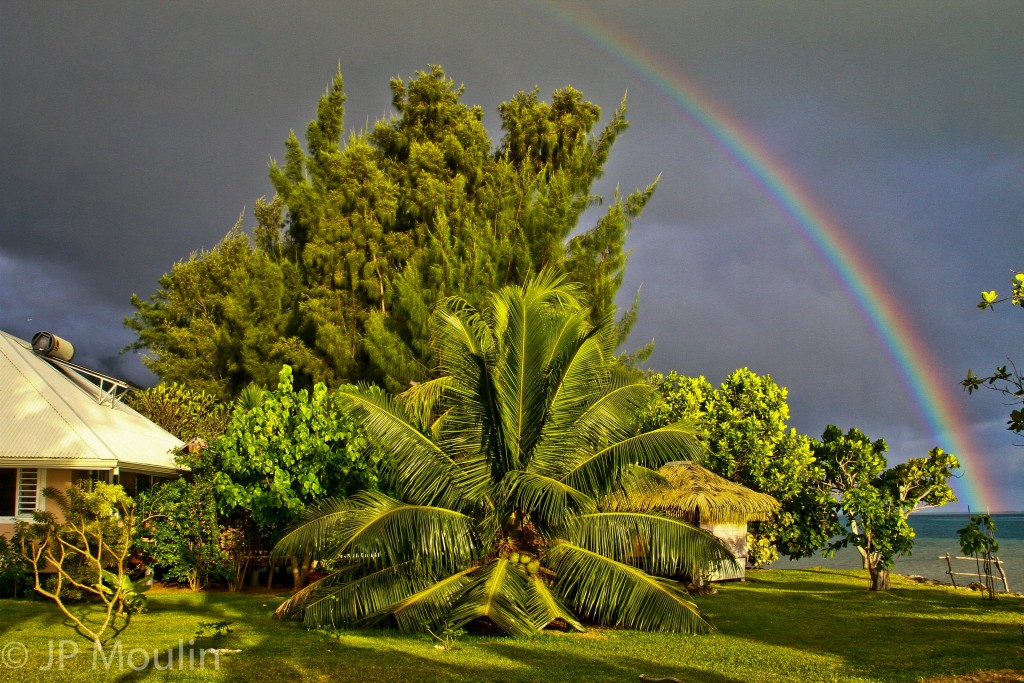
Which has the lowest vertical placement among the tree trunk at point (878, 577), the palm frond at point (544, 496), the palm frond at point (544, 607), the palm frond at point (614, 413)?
the tree trunk at point (878, 577)

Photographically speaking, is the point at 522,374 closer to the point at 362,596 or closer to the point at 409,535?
the point at 409,535

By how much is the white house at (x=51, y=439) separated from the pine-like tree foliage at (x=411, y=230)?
5.64 meters

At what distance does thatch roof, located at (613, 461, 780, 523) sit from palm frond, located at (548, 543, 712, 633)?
4.35 metres

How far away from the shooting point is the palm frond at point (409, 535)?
11.2 m

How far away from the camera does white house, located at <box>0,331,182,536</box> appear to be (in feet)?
51.5

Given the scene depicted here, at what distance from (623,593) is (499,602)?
1.80 m

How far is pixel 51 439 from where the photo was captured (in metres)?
16.1

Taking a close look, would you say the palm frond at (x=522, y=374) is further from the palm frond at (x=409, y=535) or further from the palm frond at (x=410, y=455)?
the palm frond at (x=409, y=535)

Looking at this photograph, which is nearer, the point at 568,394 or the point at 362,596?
the point at 362,596

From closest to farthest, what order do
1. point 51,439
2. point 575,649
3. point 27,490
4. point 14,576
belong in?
point 575,649, point 14,576, point 51,439, point 27,490

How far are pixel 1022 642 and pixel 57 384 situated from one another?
1899cm

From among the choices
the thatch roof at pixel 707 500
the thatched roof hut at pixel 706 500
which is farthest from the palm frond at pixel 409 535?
the thatch roof at pixel 707 500

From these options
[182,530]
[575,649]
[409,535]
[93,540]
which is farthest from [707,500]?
[93,540]

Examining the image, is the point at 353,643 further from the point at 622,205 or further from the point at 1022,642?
the point at 622,205
